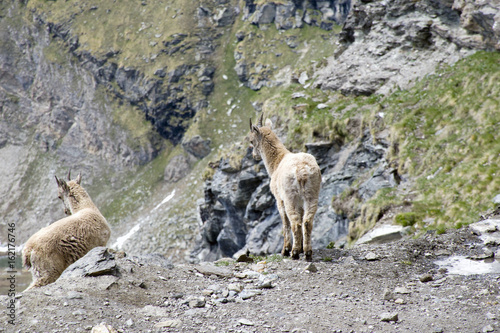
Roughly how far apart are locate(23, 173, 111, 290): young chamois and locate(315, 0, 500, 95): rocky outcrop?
24.1 metres

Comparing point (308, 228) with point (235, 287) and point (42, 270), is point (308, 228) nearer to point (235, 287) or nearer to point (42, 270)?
point (235, 287)

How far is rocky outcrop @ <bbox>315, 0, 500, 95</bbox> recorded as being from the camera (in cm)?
2514

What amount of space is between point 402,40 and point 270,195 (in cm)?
1676

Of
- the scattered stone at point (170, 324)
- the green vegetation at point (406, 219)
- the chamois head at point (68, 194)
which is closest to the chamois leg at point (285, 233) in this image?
the scattered stone at point (170, 324)

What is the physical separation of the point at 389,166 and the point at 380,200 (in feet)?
11.7

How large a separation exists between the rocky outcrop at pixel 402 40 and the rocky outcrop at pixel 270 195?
715cm

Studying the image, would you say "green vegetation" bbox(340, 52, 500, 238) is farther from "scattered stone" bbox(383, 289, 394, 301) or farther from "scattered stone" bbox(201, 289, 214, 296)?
"scattered stone" bbox(201, 289, 214, 296)

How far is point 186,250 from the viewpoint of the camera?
89.4 m

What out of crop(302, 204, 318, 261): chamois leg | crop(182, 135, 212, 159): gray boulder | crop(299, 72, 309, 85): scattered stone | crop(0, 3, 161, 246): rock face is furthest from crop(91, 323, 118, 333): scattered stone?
crop(0, 3, 161, 246): rock face

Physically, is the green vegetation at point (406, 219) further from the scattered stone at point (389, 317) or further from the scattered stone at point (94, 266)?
the scattered stone at point (94, 266)

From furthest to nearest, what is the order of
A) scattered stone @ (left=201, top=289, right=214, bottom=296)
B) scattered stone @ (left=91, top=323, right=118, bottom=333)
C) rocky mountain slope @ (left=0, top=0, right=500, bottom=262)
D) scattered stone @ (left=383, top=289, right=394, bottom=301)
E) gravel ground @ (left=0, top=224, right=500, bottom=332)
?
rocky mountain slope @ (left=0, top=0, right=500, bottom=262), scattered stone @ (left=201, top=289, right=214, bottom=296), scattered stone @ (left=383, top=289, right=394, bottom=301), gravel ground @ (left=0, top=224, right=500, bottom=332), scattered stone @ (left=91, top=323, right=118, bottom=333)

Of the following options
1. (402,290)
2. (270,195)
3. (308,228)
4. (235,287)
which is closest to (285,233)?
(308,228)

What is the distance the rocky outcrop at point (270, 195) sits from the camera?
21.1 metres

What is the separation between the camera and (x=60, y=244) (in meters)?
9.40
